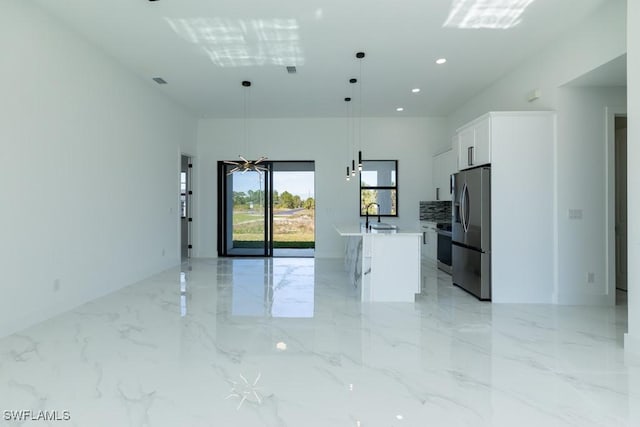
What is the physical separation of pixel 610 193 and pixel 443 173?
3.03 m

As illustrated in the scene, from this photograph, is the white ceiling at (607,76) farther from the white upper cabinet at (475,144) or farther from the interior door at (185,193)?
the interior door at (185,193)

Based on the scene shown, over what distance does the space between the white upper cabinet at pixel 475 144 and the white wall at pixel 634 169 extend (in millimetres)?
1559

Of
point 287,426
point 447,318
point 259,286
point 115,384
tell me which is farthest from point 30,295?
point 447,318

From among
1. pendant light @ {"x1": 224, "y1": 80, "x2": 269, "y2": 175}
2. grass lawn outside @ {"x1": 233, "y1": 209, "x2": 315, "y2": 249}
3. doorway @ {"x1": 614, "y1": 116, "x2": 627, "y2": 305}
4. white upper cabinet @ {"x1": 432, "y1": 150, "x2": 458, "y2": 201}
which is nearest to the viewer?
doorway @ {"x1": 614, "y1": 116, "x2": 627, "y2": 305}

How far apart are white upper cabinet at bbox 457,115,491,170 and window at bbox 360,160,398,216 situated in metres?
2.63

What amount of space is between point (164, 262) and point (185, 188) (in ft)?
6.98

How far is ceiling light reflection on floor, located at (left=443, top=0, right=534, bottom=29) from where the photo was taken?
3352 mm

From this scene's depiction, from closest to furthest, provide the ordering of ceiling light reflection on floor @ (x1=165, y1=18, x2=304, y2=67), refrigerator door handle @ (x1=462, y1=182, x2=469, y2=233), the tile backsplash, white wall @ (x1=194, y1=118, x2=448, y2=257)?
ceiling light reflection on floor @ (x1=165, y1=18, x2=304, y2=67)
refrigerator door handle @ (x1=462, y1=182, x2=469, y2=233)
the tile backsplash
white wall @ (x1=194, y1=118, x2=448, y2=257)

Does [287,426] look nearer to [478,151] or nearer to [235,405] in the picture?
[235,405]

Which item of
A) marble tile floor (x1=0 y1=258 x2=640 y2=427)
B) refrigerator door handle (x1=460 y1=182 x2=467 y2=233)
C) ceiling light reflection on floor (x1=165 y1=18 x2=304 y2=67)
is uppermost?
ceiling light reflection on floor (x1=165 y1=18 x2=304 y2=67)

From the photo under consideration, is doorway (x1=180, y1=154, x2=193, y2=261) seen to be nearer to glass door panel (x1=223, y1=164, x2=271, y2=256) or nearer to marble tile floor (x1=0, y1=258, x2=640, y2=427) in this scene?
glass door panel (x1=223, y1=164, x2=271, y2=256)

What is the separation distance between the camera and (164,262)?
6129 mm

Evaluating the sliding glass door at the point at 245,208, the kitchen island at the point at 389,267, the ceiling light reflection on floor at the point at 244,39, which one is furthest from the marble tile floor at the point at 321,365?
the sliding glass door at the point at 245,208

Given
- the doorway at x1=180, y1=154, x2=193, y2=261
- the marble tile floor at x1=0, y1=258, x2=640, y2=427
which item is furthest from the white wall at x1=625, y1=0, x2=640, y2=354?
the doorway at x1=180, y1=154, x2=193, y2=261
